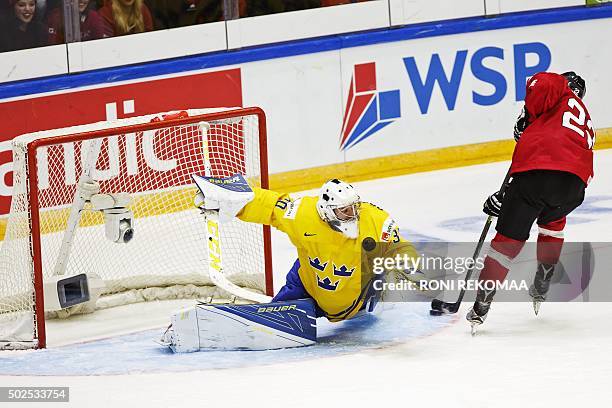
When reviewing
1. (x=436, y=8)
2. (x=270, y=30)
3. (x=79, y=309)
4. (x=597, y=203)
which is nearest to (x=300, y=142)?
(x=270, y=30)

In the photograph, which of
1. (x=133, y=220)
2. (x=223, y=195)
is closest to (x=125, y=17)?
(x=133, y=220)

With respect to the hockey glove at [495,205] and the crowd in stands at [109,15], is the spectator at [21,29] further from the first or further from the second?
the hockey glove at [495,205]

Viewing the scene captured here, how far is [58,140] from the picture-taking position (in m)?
5.61

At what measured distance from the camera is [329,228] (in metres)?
5.29

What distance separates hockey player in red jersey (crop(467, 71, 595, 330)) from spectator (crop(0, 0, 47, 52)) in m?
2.92

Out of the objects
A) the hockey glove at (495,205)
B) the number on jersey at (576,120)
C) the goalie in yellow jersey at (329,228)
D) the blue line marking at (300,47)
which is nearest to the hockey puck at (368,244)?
the goalie in yellow jersey at (329,228)

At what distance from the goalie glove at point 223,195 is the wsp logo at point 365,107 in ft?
9.70

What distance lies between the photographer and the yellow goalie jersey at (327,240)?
5.29 metres

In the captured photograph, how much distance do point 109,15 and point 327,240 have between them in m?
2.77

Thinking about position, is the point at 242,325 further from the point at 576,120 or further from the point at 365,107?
the point at 365,107

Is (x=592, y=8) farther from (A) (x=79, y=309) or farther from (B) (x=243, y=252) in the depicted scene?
(A) (x=79, y=309)

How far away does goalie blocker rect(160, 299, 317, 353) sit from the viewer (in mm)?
5398

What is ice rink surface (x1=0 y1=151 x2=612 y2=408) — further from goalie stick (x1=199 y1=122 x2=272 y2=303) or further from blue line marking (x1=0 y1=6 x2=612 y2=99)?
blue line marking (x1=0 y1=6 x2=612 y2=99)

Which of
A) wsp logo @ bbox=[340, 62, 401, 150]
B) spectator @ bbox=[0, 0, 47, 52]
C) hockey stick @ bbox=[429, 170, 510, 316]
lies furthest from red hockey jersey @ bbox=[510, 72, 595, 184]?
spectator @ bbox=[0, 0, 47, 52]
